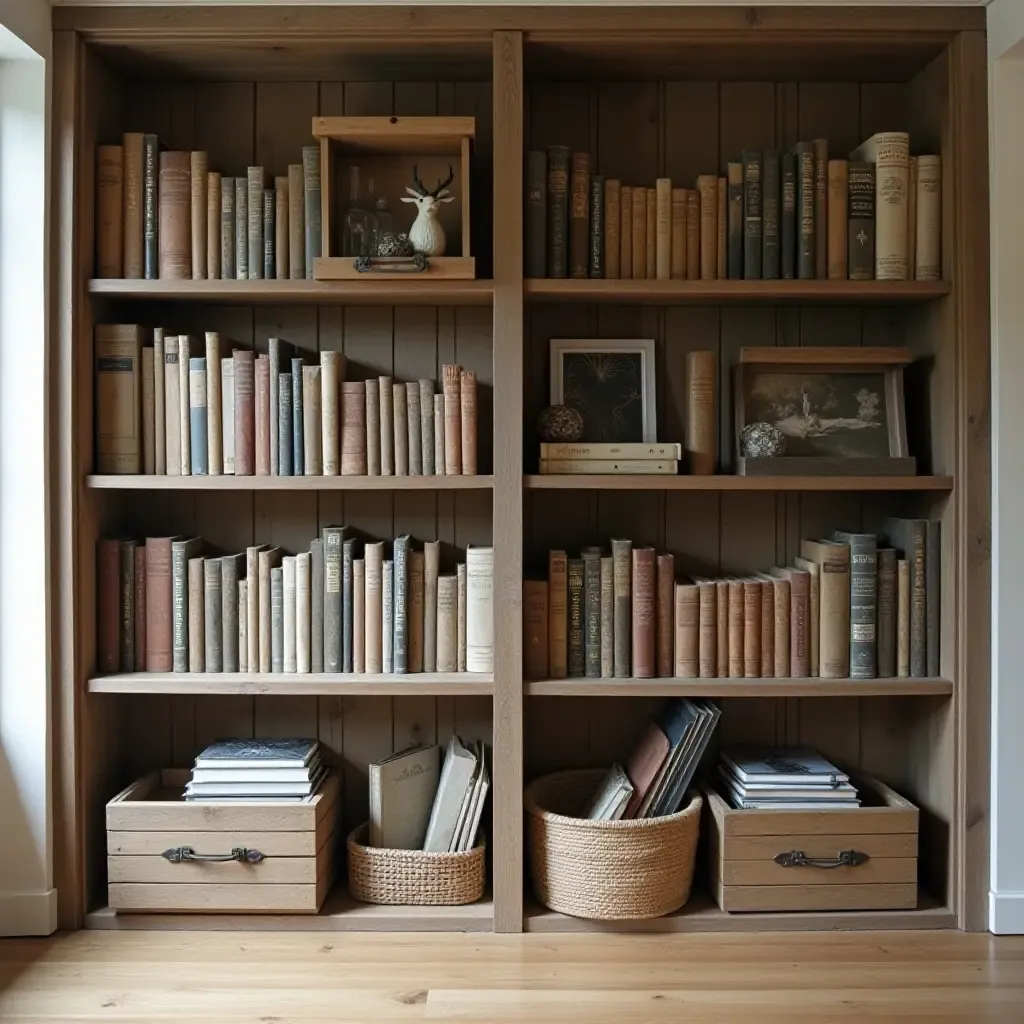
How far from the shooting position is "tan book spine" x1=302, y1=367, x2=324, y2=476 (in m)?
2.39

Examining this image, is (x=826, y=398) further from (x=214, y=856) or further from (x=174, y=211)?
(x=214, y=856)

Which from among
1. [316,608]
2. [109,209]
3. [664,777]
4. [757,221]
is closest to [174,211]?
[109,209]

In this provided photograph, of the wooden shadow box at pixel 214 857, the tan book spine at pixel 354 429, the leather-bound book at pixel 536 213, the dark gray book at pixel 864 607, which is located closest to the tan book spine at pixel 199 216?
the tan book spine at pixel 354 429

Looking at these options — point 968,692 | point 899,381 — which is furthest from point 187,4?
point 968,692

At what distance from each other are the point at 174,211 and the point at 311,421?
1.87 feet

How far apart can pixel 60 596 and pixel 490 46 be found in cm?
155

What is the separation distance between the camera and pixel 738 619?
242cm

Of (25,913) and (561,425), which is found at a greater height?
(561,425)

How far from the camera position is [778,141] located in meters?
2.60

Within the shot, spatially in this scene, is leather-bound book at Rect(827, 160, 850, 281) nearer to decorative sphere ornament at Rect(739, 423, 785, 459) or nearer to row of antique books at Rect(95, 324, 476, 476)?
decorative sphere ornament at Rect(739, 423, 785, 459)

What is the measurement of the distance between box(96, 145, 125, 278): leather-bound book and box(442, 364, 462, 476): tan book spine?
801 millimetres

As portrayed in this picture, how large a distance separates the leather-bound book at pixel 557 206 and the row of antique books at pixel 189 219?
1.81 feet

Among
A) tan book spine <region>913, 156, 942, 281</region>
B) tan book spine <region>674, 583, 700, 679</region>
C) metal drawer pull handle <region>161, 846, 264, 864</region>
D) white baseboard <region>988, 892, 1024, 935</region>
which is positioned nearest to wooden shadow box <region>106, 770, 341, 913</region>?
metal drawer pull handle <region>161, 846, 264, 864</region>

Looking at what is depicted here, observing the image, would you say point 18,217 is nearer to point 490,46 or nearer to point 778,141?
point 490,46
